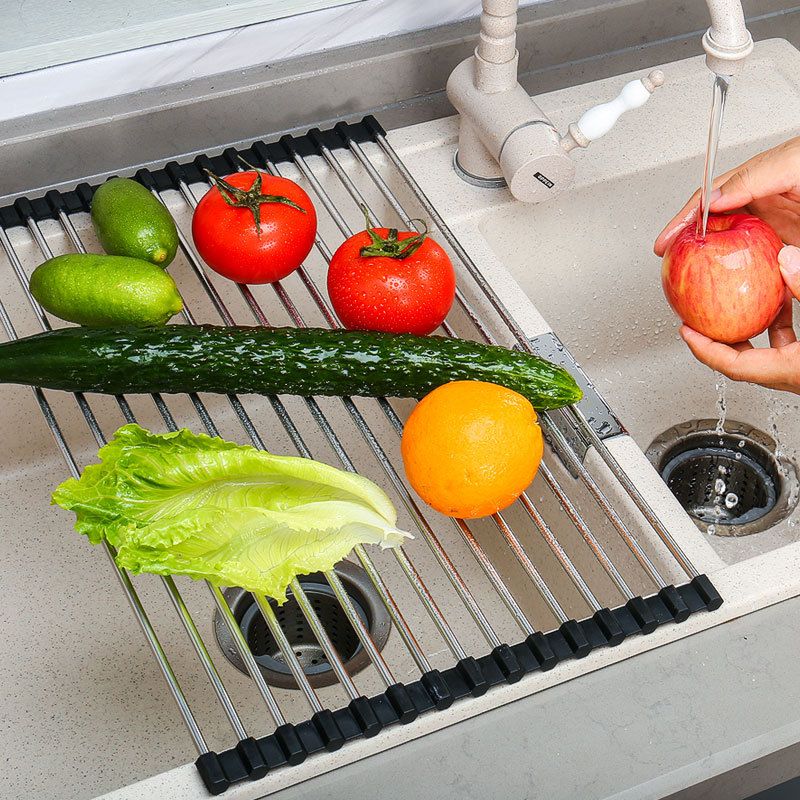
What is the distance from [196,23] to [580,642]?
2.49 ft

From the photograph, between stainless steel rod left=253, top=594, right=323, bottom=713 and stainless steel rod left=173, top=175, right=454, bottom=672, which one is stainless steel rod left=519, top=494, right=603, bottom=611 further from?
stainless steel rod left=253, top=594, right=323, bottom=713

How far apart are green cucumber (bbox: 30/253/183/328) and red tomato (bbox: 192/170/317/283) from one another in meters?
0.07

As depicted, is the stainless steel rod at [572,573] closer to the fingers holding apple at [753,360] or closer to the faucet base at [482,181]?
the fingers holding apple at [753,360]

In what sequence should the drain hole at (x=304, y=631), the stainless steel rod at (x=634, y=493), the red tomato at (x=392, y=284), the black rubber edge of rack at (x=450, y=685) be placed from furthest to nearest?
the drain hole at (x=304, y=631)
the red tomato at (x=392, y=284)
the stainless steel rod at (x=634, y=493)
the black rubber edge of rack at (x=450, y=685)

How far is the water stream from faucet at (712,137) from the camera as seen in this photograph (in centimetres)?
83

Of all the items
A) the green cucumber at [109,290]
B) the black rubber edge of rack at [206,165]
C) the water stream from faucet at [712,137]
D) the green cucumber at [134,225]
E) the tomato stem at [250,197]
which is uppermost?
the black rubber edge of rack at [206,165]

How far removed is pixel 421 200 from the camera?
1108 mm

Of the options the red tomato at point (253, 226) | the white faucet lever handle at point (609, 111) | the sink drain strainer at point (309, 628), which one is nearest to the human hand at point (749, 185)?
the white faucet lever handle at point (609, 111)

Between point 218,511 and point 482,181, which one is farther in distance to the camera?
point 482,181

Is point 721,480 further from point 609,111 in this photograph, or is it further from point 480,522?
point 609,111

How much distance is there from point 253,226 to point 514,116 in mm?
285

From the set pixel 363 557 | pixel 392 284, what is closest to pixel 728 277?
pixel 392 284

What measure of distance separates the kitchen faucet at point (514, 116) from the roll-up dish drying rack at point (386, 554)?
9 cm

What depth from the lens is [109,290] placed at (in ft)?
2.99
